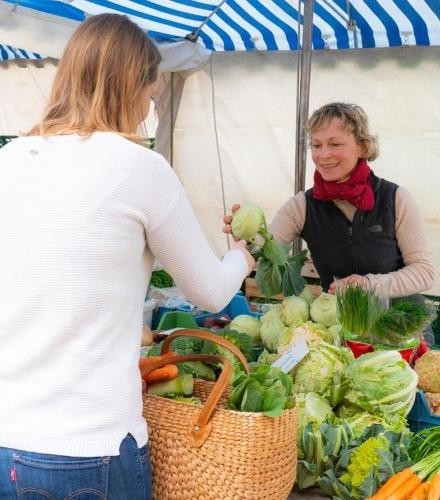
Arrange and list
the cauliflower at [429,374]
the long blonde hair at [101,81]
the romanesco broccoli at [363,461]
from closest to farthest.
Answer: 1. the long blonde hair at [101,81]
2. the romanesco broccoli at [363,461]
3. the cauliflower at [429,374]

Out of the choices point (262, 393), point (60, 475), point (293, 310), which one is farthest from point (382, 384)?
point (60, 475)

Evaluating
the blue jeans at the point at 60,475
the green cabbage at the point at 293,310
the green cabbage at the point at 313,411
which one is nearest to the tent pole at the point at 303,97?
the green cabbage at the point at 293,310

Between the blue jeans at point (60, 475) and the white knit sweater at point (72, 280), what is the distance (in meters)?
0.02

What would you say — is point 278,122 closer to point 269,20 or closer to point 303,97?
point 269,20

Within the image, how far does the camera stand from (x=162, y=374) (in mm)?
1700

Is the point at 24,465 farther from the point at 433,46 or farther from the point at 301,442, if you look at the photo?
the point at 433,46

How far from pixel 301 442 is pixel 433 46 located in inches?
164

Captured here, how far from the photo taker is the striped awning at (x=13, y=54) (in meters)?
6.81

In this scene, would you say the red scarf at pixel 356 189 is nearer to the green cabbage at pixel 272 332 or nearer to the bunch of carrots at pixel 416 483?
the green cabbage at pixel 272 332

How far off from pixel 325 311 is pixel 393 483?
3.32ft

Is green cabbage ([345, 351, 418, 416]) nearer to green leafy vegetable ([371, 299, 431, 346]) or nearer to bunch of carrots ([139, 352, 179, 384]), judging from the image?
green leafy vegetable ([371, 299, 431, 346])

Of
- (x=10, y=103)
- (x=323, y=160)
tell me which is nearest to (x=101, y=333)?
(x=323, y=160)

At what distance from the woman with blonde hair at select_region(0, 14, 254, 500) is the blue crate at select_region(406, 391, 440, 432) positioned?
3.96 ft

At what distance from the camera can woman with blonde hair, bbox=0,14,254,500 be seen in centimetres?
121
